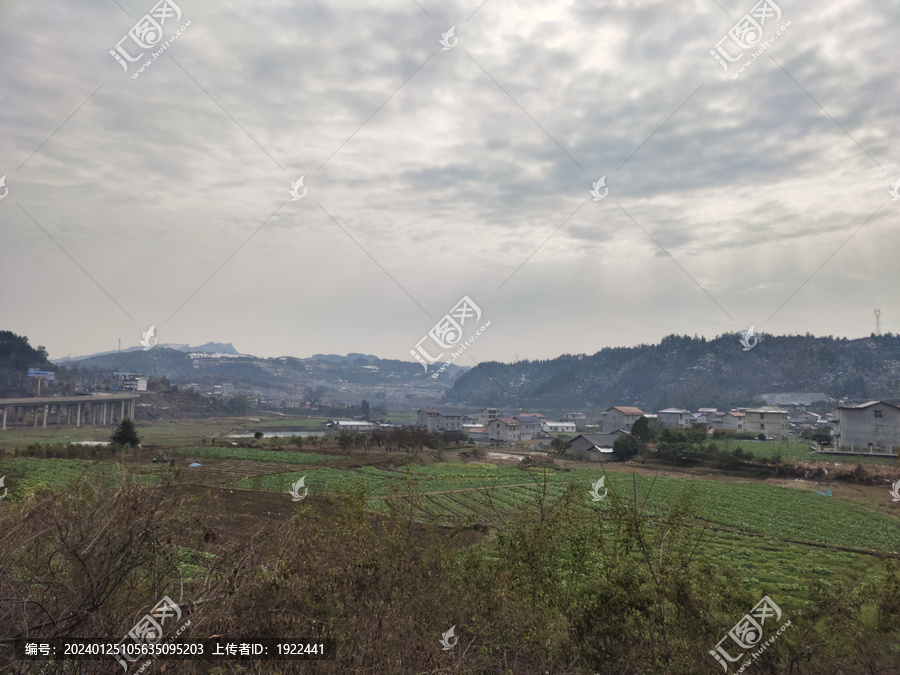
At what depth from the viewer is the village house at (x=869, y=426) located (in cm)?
4253

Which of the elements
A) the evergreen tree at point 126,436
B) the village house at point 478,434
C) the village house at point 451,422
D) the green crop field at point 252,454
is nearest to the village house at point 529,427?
the village house at point 478,434

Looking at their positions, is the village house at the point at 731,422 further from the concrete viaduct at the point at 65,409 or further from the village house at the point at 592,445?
the concrete viaduct at the point at 65,409

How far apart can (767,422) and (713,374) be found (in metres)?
72.9

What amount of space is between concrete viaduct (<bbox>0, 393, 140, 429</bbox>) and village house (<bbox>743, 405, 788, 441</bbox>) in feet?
246

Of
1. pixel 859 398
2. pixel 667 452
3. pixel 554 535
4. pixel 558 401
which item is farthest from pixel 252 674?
pixel 558 401

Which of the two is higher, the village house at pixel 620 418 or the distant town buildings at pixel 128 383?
the distant town buildings at pixel 128 383

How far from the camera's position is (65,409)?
62.1m

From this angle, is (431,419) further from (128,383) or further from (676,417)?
(128,383)

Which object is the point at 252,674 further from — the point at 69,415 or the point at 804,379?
the point at 804,379

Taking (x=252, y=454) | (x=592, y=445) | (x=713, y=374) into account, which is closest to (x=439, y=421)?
(x=592, y=445)

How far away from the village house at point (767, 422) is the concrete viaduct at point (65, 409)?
7492 centimetres

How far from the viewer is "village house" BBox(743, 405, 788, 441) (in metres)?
63.8

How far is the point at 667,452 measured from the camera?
46.3 m

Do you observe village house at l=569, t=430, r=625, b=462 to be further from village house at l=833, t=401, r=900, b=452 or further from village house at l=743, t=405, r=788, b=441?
village house at l=743, t=405, r=788, b=441
